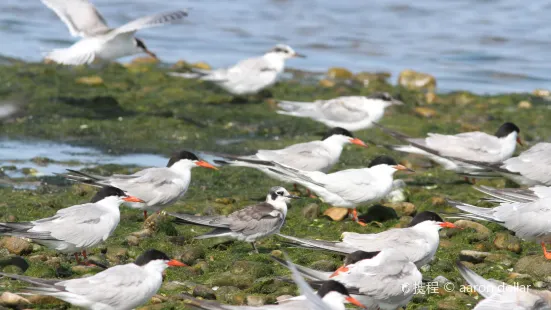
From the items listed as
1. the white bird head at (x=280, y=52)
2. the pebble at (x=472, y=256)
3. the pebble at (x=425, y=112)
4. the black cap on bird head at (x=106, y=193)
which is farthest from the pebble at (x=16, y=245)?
the white bird head at (x=280, y=52)

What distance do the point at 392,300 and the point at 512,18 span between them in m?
15.8

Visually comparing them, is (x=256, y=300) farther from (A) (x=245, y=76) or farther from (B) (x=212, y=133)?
(A) (x=245, y=76)

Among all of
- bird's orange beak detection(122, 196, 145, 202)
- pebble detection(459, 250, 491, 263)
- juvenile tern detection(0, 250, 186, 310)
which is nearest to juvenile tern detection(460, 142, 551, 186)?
pebble detection(459, 250, 491, 263)

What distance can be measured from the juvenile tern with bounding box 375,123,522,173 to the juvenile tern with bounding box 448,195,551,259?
189 centimetres

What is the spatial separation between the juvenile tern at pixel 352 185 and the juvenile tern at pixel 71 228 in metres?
1.98

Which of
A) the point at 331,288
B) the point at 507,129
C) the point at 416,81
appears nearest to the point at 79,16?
the point at 416,81

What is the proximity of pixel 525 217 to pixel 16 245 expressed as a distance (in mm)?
3469

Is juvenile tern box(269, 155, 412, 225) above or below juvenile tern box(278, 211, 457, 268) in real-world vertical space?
below

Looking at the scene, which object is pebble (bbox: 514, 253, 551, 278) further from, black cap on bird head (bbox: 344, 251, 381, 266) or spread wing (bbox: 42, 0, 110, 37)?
spread wing (bbox: 42, 0, 110, 37)

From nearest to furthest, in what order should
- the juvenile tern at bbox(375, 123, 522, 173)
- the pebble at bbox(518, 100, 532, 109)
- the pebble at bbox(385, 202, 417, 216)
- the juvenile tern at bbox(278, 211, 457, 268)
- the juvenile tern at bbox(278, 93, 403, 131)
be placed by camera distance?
the juvenile tern at bbox(278, 211, 457, 268) → the pebble at bbox(385, 202, 417, 216) → the juvenile tern at bbox(375, 123, 522, 173) → the juvenile tern at bbox(278, 93, 403, 131) → the pebble at bbox(518, 100, 532, 109)

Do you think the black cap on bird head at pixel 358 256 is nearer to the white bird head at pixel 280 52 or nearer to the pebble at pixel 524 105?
the white bird head at pixel 280 52

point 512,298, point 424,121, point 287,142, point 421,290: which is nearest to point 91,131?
point 287,142

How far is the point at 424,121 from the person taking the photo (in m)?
11.2

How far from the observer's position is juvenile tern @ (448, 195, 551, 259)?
254 inches
